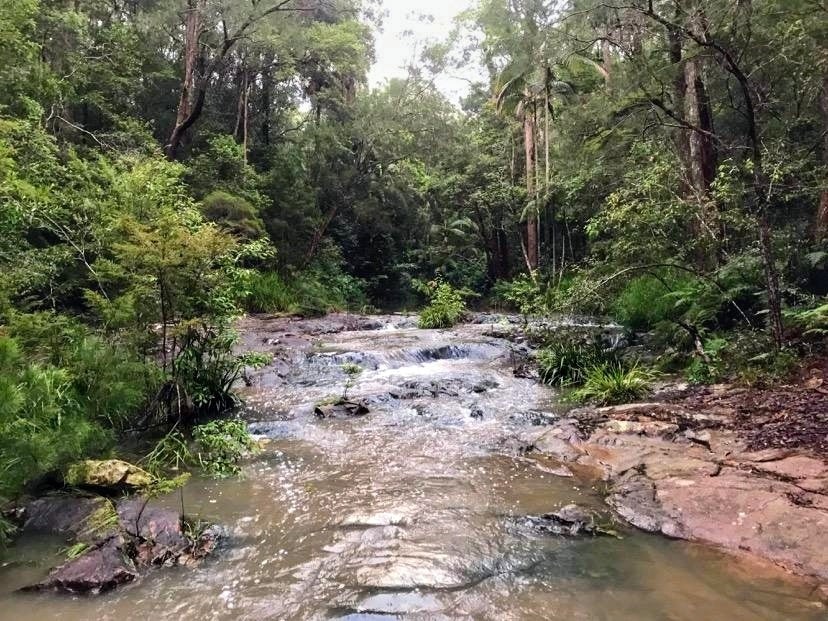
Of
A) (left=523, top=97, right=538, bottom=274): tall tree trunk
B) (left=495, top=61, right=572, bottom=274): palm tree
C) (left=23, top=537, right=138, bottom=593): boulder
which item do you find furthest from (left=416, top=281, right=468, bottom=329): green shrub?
(left=23, top=537, right=138, bottom=593): boulder

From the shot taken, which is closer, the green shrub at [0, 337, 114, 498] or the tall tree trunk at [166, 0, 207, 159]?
the green shrub at [0, 337, 114, 498]

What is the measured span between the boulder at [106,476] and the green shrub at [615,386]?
5.79m

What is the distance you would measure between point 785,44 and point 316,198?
16.6 meters

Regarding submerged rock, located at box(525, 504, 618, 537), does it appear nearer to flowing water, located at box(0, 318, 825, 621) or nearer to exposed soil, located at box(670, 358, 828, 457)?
flowing water, located at box(0, 318, 825, 621)

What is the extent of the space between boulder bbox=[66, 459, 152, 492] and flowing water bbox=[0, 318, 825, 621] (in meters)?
0.48

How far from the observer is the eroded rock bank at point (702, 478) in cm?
383

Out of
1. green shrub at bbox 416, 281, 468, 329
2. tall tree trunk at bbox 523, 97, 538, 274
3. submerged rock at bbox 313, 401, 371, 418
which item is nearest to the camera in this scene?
submerged rock at bbox 313, 401, 371, 418

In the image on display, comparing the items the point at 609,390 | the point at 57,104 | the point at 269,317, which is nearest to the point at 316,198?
the point at 269,317

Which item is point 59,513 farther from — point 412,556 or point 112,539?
point 412,556

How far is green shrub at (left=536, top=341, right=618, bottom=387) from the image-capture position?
953 centimetres

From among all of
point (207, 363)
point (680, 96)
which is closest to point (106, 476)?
point (207, 363)

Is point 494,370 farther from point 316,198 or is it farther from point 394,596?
point 316,198

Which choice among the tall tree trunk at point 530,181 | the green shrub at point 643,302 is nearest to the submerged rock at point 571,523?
the green shrub at point 643,302

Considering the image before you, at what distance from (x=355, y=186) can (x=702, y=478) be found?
776 inches
